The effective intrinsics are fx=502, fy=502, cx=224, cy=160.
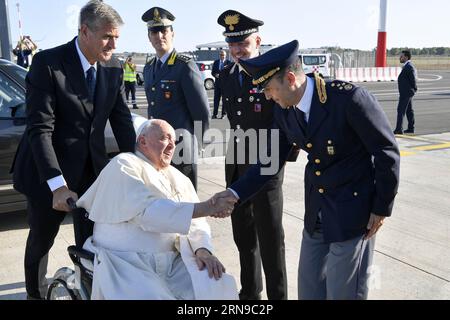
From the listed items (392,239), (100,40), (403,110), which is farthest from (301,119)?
(403,110)

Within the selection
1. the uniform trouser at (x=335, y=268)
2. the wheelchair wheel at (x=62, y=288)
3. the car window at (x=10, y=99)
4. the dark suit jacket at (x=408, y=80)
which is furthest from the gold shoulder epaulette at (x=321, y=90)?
the dark suit jacket at (x=408, y=80)

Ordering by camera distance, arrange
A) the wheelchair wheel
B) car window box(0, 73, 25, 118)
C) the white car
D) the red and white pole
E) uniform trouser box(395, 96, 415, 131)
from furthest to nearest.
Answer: the red and white pole < the white car < uniform trouser box(395, 96, 415, 131) < car window box(0, 73, 25, 118) < the wheelchair wheel

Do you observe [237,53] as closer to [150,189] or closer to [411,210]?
[150,189]

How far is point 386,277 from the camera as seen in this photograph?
391 centimetres

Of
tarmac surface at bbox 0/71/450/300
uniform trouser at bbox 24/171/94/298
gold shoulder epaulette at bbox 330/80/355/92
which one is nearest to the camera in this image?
gold shoulder epaulette at bbox 330/80/355/92

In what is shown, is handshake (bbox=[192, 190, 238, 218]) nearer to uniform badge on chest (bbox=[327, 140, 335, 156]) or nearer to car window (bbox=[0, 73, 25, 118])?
uniform badge on chest (bbox=[327, 140, 335, 156])

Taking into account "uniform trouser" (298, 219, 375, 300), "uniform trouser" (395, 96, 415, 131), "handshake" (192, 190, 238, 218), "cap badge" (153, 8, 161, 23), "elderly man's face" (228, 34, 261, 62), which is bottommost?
"uniform trouser" (395, 96, 415, 131)

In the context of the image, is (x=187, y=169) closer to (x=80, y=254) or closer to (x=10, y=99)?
(x=80, y=254)

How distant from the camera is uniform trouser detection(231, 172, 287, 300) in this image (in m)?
3.20

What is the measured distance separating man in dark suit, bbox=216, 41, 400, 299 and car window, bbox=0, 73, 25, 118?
3134mm

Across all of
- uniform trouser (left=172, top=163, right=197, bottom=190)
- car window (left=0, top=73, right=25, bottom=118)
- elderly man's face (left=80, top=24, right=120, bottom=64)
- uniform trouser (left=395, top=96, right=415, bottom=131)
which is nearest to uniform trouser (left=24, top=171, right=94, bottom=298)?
elderly man's face (left=80, top=24, right=120, bottom=64)

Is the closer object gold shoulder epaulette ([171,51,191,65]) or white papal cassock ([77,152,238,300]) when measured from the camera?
white papal cassock ([77,152,238,300])

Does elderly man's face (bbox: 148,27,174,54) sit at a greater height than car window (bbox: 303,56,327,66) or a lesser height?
greater

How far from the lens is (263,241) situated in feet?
10.7
